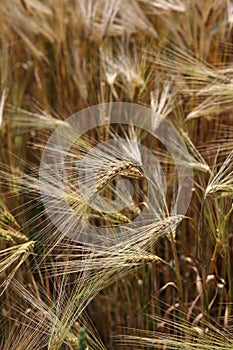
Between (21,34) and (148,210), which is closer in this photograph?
(148,210)

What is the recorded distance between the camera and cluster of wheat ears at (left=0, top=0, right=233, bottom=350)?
105 cm

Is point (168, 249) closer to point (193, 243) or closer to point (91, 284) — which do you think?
point (193, 243)

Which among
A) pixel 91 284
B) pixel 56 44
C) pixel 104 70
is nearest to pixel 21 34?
pixel 56 44

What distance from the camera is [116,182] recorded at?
1.34m

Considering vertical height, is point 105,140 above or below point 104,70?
below

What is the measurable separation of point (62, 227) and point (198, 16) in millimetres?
801

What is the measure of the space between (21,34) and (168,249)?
750 mm

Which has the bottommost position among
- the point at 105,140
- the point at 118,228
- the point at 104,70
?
the point at 118,228

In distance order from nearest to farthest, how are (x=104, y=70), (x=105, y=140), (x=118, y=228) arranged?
(x=118, y=228) < (x=105, y=140) < (x=104, y=70)

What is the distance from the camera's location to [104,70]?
1.54m

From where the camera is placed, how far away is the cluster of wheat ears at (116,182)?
1049 millimetres

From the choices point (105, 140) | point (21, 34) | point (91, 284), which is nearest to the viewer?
point (91, 284)

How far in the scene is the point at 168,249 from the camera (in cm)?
139

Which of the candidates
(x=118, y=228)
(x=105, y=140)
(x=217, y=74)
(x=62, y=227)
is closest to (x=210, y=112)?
(x=217, y=74)
